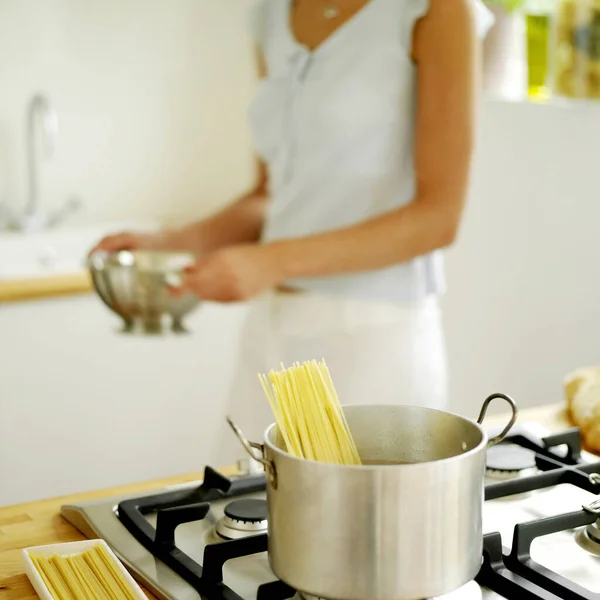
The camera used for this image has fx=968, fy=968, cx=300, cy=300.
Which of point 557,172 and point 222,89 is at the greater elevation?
point 222,89

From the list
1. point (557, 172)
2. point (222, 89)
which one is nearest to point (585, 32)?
point (557, 172)

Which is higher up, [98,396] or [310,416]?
[310,416]

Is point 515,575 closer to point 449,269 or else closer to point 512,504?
point 512,504

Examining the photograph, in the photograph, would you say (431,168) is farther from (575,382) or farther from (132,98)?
(132,98)

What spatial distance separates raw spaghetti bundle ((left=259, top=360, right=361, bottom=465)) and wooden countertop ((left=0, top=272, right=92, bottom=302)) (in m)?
1.37

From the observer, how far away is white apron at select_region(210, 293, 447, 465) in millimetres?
1385

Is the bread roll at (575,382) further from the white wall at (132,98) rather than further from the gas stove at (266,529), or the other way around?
the white wall at (132,98)

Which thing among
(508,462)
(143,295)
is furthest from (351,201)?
(508,462)

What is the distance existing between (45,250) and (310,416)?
1993 mm

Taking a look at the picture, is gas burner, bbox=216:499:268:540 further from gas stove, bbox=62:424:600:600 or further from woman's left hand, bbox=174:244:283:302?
woman's left hand, bbox=174:244:283:302

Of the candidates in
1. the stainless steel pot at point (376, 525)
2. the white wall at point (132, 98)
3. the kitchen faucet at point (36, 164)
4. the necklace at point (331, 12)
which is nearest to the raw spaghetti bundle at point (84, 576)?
the stainless steel pot at point (376, 525)

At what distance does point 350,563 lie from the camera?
0.56 meters

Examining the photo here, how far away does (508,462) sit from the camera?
87 cm

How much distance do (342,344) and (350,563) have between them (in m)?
0.84
